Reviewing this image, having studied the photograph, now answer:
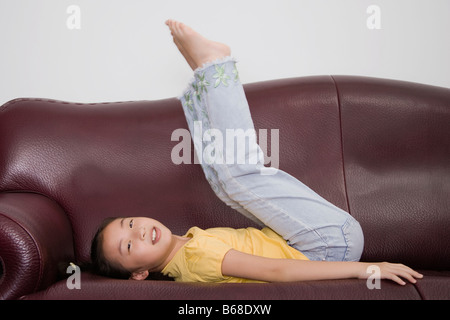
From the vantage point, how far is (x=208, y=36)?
167cm

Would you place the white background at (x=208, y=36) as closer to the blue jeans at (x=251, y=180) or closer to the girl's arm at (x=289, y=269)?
the blue jeans at (x=251, y=180)

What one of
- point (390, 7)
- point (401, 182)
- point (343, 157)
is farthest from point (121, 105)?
point (390, 7)

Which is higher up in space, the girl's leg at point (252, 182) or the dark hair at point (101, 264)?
the girl's leg at point (252, 182)

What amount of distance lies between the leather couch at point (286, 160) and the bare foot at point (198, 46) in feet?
0.93

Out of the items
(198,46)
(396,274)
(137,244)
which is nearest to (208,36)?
(198,46)

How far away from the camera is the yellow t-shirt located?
1079 millimetres

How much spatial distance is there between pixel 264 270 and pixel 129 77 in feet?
3.29

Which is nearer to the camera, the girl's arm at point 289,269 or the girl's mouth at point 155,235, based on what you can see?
the girl's arm at point 289,269

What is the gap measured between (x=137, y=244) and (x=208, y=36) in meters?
0.89

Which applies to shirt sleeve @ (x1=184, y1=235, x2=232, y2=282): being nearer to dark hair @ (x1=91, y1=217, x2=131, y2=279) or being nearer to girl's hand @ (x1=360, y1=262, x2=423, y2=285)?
dark hair @ (x1=91, y1=217, x2=131, y2=279)

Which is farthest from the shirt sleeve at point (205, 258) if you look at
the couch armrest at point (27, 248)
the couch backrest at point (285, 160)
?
the couch armrest at point (27, 248)

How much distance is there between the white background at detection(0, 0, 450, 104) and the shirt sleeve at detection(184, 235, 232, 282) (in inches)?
31.3

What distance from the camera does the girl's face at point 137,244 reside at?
116cm

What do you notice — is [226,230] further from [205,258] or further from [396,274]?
[396,274]
